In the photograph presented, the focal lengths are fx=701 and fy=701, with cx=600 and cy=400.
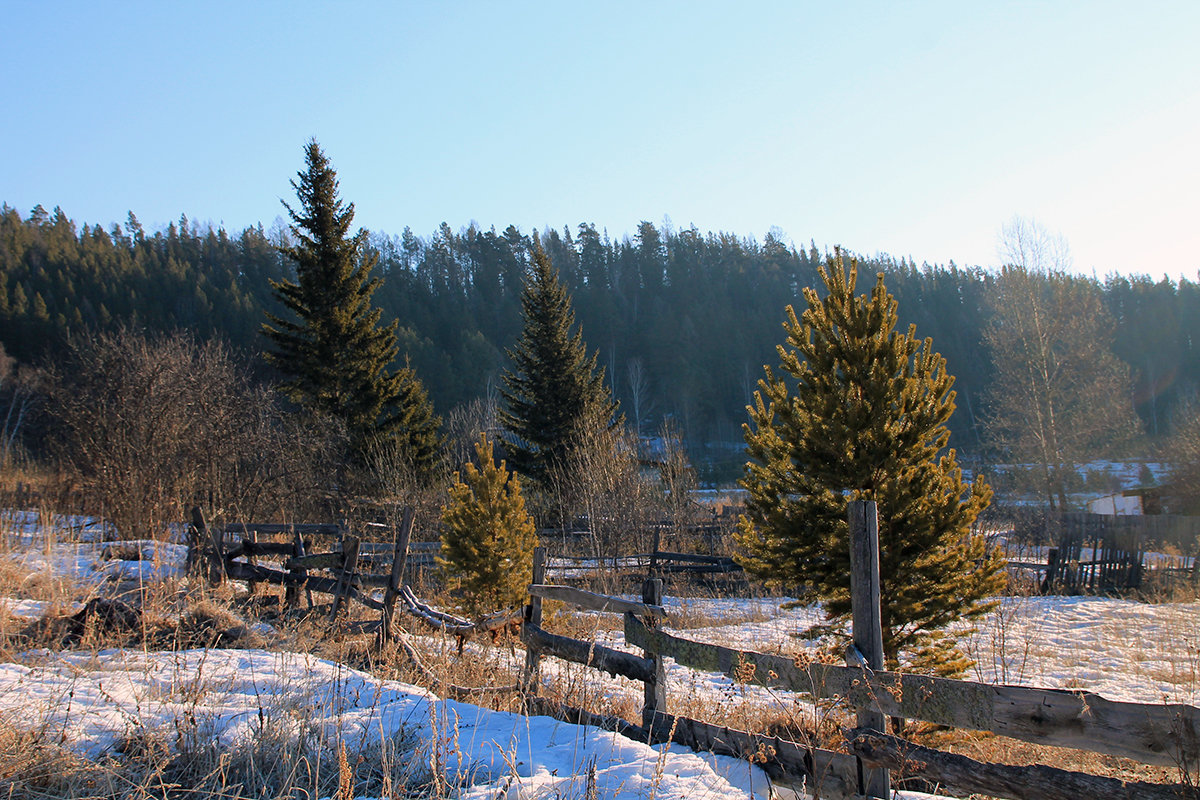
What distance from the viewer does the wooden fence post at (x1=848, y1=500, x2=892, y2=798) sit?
4.00 m

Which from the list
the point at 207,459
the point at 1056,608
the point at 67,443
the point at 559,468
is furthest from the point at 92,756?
the point at 559,468

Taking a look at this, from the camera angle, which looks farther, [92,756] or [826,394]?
[826,394]

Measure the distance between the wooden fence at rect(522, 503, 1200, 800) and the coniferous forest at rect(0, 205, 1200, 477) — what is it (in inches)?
1564

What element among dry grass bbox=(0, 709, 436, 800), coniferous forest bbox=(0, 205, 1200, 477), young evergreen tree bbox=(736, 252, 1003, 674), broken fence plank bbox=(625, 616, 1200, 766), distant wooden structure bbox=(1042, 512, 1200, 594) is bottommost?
distant wooden structure bbox=(1042, 512, 1200, 594)

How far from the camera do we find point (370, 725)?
4.35 meters

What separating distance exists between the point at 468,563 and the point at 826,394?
260 inches

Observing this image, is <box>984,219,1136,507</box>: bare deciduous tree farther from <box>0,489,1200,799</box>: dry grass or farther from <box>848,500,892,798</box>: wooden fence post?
<box>848,500,892,798</box>: wooden fence post

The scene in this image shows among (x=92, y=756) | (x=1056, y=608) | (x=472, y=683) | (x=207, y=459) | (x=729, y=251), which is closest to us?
(x=92, y=756)

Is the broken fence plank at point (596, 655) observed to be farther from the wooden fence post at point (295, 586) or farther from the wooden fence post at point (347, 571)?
the wooden fence post at point (295, 586)

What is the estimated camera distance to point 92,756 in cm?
349

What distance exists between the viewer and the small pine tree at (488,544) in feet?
36.9

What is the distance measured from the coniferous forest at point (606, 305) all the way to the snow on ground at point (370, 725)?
1602 inches

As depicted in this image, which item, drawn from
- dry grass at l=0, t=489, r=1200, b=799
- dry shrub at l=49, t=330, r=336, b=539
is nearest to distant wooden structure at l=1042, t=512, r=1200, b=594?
dry grass at l=0, t=489, r=1200, b=799

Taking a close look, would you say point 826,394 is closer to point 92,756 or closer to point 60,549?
point 92,756
